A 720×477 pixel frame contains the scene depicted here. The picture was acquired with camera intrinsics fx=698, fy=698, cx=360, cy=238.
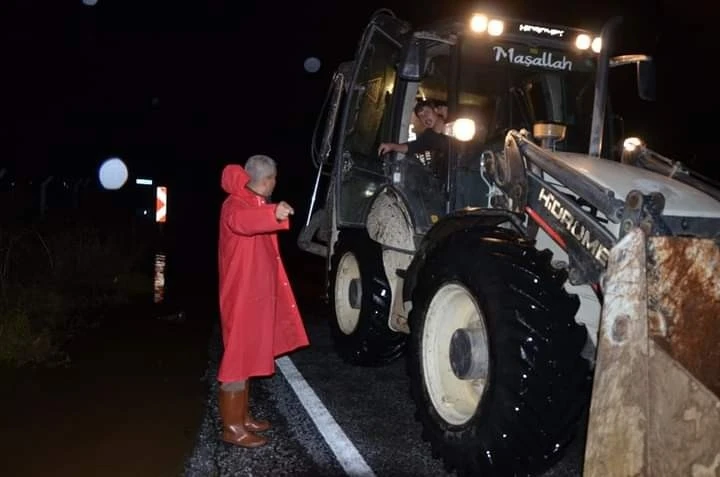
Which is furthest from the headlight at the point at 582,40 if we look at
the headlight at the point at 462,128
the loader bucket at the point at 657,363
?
the loader bucket at the point at 657,363

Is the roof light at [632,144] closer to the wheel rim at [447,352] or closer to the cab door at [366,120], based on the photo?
the wheel rim at [447,352]

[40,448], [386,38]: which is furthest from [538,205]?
[40,448]

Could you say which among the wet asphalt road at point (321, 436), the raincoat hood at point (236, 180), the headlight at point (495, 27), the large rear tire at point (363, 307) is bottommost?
the wet asphalt road at point (321, 436)

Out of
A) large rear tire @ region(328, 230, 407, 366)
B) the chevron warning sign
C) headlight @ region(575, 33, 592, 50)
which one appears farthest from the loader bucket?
the chevron warning sign

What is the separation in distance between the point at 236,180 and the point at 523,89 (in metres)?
2.40

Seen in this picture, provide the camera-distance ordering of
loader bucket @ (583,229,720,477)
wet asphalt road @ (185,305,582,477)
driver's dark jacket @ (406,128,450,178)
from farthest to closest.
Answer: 1. driver's dark jacket @ (406,128,450,178)
2. wet asphalt road @ (185,305,582,477)
3. loader bucket @ (583,229,720,477)

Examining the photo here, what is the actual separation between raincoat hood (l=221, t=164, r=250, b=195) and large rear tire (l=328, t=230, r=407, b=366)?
2.01m

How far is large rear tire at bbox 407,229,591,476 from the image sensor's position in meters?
3.72

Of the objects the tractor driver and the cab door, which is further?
the cab door

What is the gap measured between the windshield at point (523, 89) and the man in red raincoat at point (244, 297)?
171 centimetres

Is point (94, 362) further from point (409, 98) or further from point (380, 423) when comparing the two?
point (409, 98)

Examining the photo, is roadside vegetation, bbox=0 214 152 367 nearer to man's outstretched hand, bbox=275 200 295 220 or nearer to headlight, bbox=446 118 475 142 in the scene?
man's outstretched hand, bbox=275 200 295 220

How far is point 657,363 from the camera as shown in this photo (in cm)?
292

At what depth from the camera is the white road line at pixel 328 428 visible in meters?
4.51
